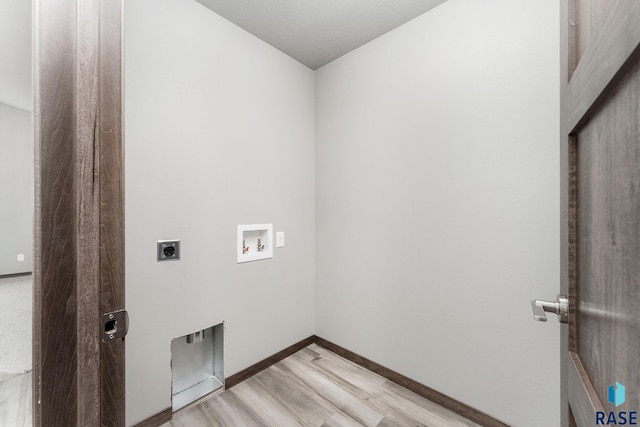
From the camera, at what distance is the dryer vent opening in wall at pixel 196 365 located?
5.33 ft

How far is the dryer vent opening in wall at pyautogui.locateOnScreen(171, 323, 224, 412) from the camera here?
1.63 metres

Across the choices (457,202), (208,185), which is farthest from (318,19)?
(457,202)

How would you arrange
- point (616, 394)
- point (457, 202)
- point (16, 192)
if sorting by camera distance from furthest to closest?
point (457, 202)
point (16, 192)
point (616, 394)

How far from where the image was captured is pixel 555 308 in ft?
2.16

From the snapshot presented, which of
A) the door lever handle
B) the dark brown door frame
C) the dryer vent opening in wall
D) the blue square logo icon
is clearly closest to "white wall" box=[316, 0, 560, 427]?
the door lever handle

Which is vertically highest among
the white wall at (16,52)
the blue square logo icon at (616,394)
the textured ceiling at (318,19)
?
the textured ceiling at (318,19)

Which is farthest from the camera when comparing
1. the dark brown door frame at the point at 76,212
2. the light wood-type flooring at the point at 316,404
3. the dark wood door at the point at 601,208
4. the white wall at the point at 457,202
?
the light wood-type flooring at the point at 316,404

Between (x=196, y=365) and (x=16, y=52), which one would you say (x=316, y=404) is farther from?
(x=16, y=52)

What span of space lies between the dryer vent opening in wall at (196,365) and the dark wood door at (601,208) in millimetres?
1784

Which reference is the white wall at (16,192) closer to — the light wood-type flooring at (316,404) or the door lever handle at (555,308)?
the door lever handle at (555,308)

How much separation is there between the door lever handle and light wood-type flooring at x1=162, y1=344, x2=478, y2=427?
3.99ft

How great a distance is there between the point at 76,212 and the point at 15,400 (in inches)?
16.3

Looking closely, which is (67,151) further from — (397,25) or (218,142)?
(397,25)

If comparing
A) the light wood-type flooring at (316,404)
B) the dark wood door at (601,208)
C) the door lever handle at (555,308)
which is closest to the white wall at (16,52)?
the dark wood door at (601,208)
